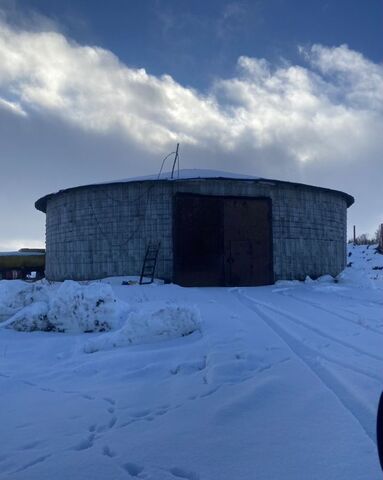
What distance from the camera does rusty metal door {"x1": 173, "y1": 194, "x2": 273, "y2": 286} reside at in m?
13.7

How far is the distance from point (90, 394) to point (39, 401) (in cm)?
42

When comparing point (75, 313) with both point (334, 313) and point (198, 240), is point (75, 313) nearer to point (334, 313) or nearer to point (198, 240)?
point (334, 313)

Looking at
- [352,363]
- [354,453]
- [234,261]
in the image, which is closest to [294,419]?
[354,453]

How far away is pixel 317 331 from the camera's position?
227 inches

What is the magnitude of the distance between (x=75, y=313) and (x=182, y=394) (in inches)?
134

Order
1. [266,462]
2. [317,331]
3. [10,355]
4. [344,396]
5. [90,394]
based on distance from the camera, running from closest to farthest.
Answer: [266,462]
[344,396]
[90,394]
[10,355]
[317,331]

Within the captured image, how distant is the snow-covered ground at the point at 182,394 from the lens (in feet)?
7.24

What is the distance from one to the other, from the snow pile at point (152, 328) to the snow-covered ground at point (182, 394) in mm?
18

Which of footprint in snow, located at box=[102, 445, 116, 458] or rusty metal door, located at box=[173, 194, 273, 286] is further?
rusty metal door, located at box=[173, 194, 273, 286]

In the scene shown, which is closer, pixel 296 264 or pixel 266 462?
pixel 266 462

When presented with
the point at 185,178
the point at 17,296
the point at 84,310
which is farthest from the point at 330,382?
the point at 185,178

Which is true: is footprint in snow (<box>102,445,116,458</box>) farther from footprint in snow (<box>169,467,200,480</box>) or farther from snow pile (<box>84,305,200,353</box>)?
snow pile (<box>84,305,200,353</box>)

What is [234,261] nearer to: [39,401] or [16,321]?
[16,321]

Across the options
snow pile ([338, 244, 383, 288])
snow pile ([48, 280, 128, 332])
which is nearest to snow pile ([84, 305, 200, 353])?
snow pile ([48, 280, 128, 332])
